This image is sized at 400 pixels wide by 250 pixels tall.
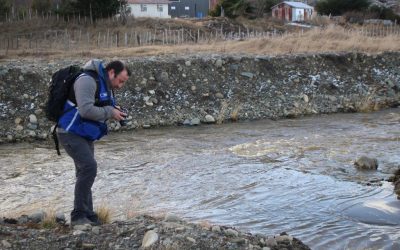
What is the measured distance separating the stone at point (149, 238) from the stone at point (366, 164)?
6318mm

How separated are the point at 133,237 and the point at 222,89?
13.2 m

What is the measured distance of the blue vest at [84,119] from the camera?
5941 millimetres

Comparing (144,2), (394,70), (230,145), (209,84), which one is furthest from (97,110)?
(144,2)

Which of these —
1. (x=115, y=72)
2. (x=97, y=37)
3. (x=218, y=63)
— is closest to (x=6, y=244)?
(x=115, y=72)

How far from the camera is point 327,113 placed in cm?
1845

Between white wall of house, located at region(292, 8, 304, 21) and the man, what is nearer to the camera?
the man

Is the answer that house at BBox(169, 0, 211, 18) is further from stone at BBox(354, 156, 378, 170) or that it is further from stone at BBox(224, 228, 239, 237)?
stone at BBox(224, 228, 239, 237)

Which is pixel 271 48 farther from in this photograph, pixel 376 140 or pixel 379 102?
pixel 376 140

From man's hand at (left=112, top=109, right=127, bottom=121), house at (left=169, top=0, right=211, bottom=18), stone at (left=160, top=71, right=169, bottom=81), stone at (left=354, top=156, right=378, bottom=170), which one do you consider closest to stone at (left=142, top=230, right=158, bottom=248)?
man's hand at (left=112, top=109, right=127, bottom=121)

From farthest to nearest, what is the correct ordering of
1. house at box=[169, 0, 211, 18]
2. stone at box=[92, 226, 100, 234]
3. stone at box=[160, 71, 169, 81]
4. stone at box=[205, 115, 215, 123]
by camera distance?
1. house at box=[169, 0, 211, 18]
2. stone at box=[160, 71, 169, 81]
3. stone at box=[205, 115, 215, 123]
4. stone at box=[92, 226, 100, 234]

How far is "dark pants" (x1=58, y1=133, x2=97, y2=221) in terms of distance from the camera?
19.8 feet

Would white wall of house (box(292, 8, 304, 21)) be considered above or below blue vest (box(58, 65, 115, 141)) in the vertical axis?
above

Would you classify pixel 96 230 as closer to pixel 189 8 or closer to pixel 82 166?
pixel 82 166

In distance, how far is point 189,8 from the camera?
79.1m
